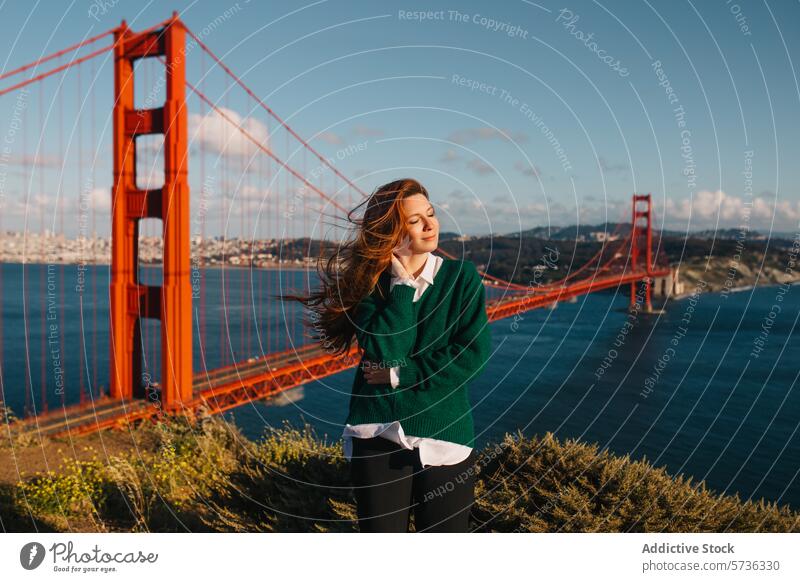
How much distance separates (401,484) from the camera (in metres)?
2.43

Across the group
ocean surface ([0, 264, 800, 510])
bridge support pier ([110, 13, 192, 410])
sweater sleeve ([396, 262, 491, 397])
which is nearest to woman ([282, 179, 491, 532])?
sweater sleeve ([396, 262, 491, 397])

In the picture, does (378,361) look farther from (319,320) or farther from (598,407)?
(598,407)

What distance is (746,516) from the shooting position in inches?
156

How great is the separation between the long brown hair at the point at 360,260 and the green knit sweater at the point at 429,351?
4.6 inches

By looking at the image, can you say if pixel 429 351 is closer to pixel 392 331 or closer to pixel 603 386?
pixel 392 331

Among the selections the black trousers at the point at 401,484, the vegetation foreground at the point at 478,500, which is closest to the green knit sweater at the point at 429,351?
the black trousers at the point at 401,484

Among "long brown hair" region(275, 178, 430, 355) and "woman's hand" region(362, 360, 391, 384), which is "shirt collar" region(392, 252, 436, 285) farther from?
"woman's hand" region(362, 360, 391, 384)

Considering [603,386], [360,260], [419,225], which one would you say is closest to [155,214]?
[360,260]

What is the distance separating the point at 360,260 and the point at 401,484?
2.93ft

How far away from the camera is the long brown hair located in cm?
249

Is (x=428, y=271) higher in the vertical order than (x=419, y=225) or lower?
lower

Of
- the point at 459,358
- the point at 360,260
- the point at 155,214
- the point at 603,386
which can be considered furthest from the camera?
the point at 603,386
